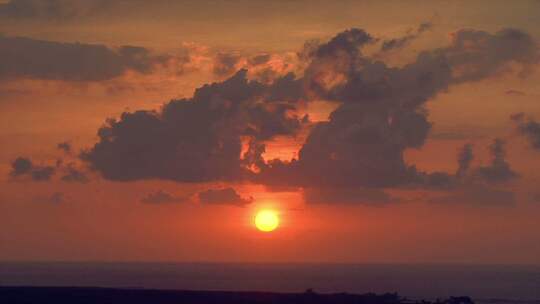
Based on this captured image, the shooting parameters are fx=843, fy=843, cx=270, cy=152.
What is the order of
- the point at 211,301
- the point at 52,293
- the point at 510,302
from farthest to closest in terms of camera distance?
the point at 510,302 → the point at 52,293 → the point at 211,301

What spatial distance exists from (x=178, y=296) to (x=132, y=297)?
16.6 ft

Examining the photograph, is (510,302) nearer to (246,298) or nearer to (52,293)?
A: (246,298)

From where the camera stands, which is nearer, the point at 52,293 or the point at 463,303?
the point at 463,303

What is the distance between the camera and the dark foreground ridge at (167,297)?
277 ft

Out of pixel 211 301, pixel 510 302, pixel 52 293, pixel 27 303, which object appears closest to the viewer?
pixel 27 303

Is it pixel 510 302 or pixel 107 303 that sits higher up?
pixel 510 302

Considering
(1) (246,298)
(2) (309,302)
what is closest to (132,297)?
(1) (246,298)

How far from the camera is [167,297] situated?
90.0m

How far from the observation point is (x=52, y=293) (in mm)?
91125

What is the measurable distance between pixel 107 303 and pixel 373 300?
27.1 metres

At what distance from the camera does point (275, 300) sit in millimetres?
86062

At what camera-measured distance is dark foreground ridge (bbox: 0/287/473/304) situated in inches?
3327

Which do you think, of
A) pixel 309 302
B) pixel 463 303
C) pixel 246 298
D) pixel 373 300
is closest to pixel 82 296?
pixel 246 298

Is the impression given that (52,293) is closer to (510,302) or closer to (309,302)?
(309,302)
